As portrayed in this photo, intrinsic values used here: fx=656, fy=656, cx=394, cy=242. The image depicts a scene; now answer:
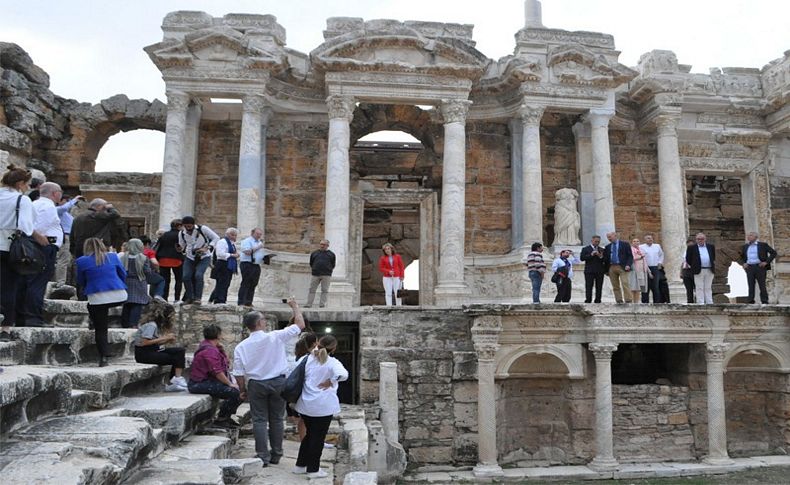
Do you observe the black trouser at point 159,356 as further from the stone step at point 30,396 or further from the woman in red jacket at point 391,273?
the woman in red jacket at point 391,273

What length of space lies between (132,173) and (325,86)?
21.0ft

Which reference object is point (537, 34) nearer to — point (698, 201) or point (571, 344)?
point (571, 344)

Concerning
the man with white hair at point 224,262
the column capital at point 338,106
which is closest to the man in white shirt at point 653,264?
the column capital at point 338,106

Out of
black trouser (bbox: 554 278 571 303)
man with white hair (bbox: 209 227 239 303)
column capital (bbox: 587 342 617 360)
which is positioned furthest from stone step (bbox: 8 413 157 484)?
black trouser (bbox: 554 278 571 303)

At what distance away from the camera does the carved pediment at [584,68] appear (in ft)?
53.7

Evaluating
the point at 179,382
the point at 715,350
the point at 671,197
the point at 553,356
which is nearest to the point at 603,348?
the point at 553,356

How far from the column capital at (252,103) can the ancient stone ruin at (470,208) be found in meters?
0.05

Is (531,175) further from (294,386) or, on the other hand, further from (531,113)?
(294,386)

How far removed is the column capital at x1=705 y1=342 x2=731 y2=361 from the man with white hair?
8.84 metres

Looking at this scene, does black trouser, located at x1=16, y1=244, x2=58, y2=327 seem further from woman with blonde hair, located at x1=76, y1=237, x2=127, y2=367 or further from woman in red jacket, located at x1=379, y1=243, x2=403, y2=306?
woman in red jacket, located at x1=379, y1=243, x2=403, y2=306

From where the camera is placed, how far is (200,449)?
5.63m

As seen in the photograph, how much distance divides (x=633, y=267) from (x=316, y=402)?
8.35 m

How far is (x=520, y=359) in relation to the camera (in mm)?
12625

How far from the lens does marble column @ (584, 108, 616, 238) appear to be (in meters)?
16.1
